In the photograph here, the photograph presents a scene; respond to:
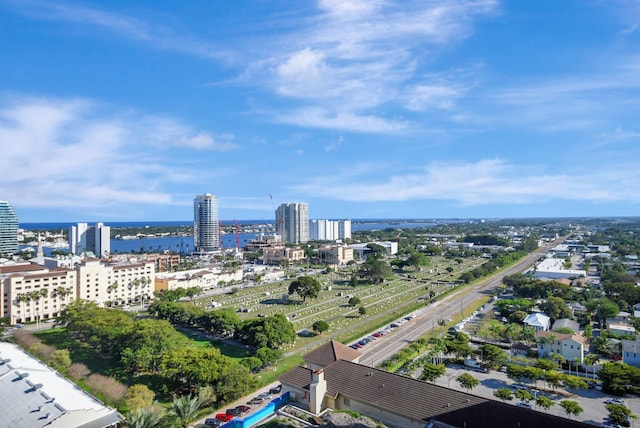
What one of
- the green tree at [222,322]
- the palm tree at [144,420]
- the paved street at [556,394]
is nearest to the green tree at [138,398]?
the palm tree at [144,420]

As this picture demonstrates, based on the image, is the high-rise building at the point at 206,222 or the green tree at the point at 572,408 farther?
the high-rise building at the point at 206,222

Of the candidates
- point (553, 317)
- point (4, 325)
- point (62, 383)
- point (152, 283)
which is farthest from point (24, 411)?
point (553, 317)

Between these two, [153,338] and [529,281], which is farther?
[529,281]

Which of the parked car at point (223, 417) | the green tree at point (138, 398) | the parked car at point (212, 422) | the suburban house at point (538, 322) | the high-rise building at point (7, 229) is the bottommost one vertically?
the parked car at point (212, 422)

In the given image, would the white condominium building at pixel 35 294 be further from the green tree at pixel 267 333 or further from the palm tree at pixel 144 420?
the palm tree at pixel 144 420

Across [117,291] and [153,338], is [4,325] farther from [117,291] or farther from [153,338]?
[153,338]

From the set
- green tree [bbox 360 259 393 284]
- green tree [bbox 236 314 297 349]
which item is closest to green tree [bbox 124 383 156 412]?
green tree [bbox 236 314 297 349]

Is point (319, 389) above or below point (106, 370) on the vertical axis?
above
